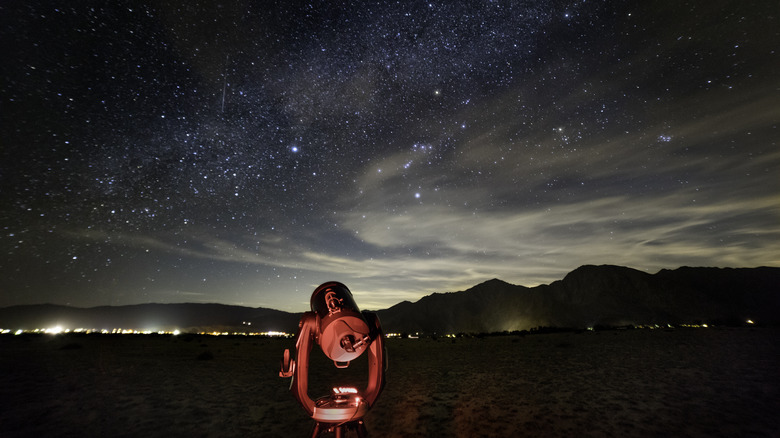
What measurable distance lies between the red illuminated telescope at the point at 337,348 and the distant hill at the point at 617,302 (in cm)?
12742

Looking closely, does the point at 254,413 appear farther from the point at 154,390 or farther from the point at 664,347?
the point at 664,347

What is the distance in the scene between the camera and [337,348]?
3.70m

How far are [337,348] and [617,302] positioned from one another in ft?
481

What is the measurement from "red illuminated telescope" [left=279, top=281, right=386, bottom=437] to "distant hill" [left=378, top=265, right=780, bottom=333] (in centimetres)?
12742

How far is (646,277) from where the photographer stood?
421 ft

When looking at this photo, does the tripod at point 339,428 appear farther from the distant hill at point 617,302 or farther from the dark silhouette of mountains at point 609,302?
the distant hill at point 617,302

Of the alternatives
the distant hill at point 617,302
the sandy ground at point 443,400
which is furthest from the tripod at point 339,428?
the distant hill at point 617,302

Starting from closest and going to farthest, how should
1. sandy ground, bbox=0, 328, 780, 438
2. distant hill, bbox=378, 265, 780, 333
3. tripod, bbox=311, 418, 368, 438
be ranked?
1. tripod, bbox=311, 418, 368, 438
2. sandy ground, bbox=0, 328, 780, 438
3. distant hill, bbox=378, 265, 780, 333

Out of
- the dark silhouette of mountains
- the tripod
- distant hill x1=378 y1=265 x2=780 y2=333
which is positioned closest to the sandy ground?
the tripod

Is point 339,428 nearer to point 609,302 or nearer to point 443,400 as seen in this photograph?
point 443,400

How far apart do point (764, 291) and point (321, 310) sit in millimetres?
173319

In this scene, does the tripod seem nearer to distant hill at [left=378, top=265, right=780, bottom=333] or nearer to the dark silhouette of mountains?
the dark silhouette of mountains

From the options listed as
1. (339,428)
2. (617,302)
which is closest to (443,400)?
(339,428)

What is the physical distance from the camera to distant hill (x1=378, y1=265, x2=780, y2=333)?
348ft
